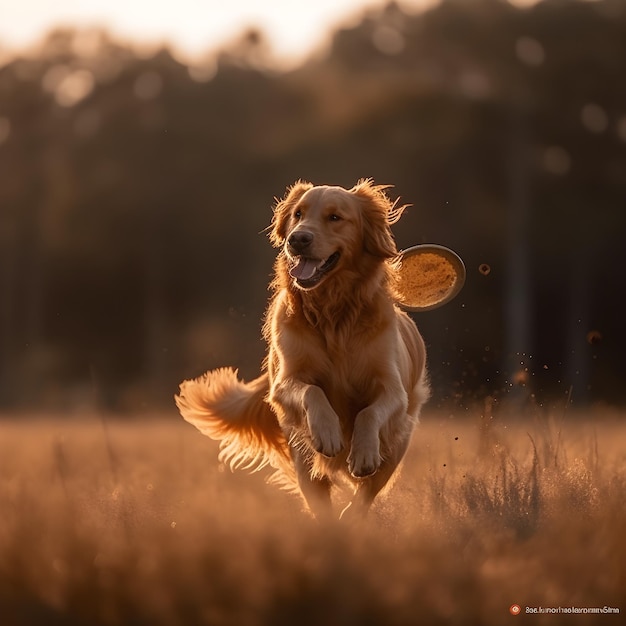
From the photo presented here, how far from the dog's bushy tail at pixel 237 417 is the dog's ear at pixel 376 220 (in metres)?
1.25

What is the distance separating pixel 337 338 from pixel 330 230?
55 cm

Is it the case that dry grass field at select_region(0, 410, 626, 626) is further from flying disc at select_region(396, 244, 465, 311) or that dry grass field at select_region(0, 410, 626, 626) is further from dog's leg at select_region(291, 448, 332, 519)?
flying disc at select_region(396, 244, 465, 311)

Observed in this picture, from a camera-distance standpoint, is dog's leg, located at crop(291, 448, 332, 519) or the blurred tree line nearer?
dog's leg, located at crop(291, 448, 332, 519)

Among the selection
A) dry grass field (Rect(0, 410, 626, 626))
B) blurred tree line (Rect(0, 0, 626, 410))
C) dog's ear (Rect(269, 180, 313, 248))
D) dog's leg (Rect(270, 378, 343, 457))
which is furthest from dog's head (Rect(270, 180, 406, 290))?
blurred tree line (Rect(0, 0, 626, 410))

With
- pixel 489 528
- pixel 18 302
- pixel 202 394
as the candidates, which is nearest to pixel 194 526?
pixel 489 528

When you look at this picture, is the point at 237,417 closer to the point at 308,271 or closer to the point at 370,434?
the point at 308,271

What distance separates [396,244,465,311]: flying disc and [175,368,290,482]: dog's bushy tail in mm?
1034

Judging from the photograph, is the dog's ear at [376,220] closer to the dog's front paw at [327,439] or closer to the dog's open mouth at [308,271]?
the dog's open mouth at [308,271]

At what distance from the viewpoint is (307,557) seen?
10.9 ft

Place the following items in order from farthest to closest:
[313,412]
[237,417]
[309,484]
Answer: [237,417], [309,484], [313,412]

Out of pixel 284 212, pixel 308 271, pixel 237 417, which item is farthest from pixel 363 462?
pixel 237 417

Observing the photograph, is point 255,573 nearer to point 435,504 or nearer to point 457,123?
point 435,504

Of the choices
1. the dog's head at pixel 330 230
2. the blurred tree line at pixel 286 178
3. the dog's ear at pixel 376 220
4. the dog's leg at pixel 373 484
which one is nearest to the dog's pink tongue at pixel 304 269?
the dog's head at pixel 330 230

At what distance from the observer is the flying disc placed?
674cm
